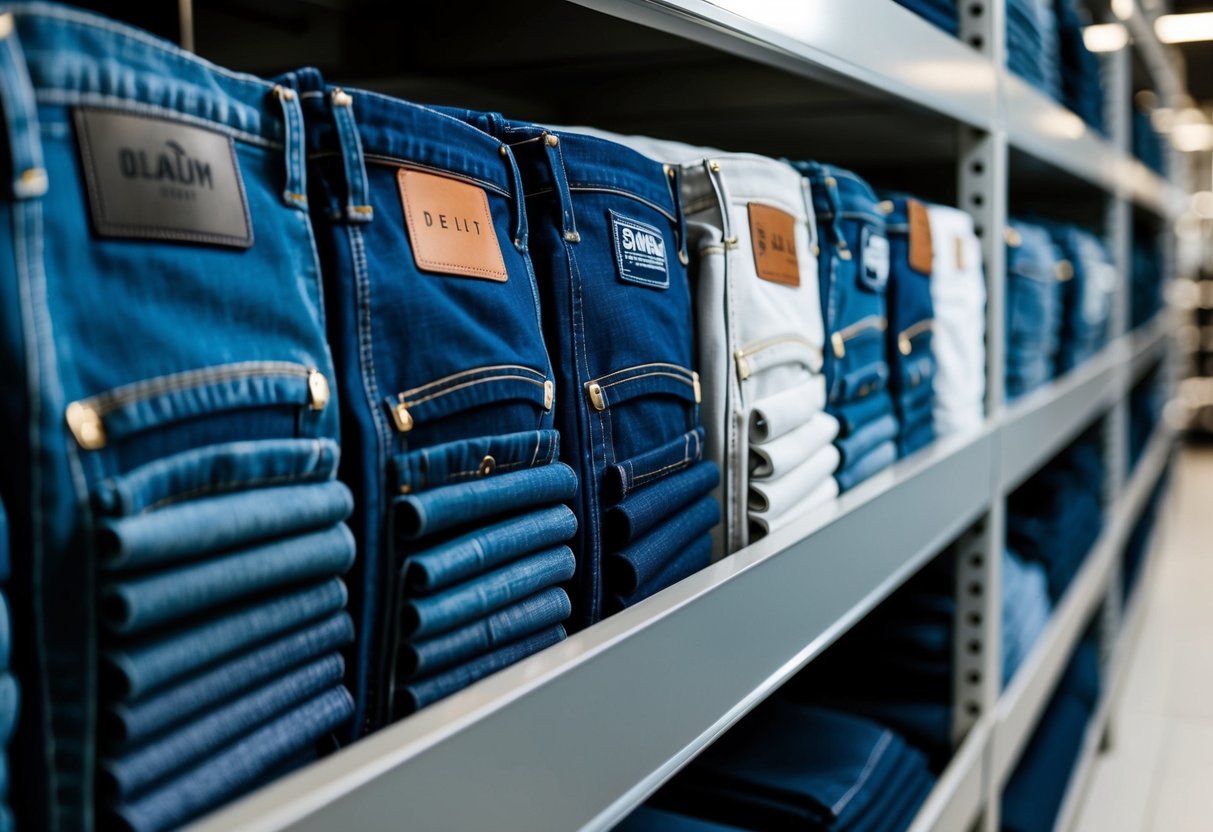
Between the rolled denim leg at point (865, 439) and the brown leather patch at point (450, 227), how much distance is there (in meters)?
0.64

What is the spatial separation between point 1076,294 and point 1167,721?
163cm

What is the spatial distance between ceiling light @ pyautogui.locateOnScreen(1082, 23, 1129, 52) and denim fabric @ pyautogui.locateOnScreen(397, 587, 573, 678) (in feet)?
9.12

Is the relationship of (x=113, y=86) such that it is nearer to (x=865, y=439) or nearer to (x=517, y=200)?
(x=517, y=200)

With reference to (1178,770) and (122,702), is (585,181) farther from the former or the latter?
(1178,770)

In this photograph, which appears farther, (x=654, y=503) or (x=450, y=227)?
(x=654, y=503)

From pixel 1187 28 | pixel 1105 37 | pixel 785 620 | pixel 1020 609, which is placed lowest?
pixel 1020 609

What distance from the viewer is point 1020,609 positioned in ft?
6.86

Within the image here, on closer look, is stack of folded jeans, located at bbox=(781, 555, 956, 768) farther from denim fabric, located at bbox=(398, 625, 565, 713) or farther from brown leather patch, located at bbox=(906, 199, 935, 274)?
denim fabric, located at bbox=(398, 625, 565, 713)

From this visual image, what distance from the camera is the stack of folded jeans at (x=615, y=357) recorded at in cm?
84

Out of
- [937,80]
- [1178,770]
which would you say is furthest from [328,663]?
[1178,770]

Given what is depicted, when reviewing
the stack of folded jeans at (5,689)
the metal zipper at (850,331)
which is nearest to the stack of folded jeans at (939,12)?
the metal zipper at (850,331)

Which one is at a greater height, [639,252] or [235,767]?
[639,252]

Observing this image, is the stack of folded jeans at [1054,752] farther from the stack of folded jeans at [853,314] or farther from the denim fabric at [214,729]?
the denim fabric at [214,729]

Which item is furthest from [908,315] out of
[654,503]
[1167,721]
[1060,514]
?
[1167,721]
